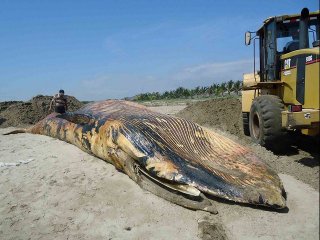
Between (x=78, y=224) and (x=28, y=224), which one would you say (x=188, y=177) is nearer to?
(x=78, y=224)

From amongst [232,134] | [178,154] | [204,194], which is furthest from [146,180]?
[232,134]

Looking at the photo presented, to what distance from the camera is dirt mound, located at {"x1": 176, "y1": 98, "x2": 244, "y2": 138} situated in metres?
11.8

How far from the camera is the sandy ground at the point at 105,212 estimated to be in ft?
13.2

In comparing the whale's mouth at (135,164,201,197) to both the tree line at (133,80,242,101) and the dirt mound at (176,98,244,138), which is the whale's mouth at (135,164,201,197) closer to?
the dirt mound at (176,98,244,138)

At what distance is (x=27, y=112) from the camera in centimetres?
1791

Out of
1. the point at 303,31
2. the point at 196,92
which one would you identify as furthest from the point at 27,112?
the point at 196,92

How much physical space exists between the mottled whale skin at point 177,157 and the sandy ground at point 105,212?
175mm

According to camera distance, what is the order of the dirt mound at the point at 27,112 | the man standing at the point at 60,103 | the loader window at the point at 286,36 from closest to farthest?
the loader window at the point at 286,36 < the man standing at the point at 60,103 < the dirt mound at the point at 27,112

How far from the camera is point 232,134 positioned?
10.5 metres

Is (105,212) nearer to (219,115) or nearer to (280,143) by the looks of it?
(280,143)

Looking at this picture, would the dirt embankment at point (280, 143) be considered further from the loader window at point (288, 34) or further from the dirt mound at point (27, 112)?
the dirt mound at point (27, 112)

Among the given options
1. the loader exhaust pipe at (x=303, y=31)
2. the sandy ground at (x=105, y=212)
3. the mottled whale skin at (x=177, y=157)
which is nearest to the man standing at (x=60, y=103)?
the mottled whale skin at (x=177, y=157)

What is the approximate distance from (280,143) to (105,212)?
363 cm

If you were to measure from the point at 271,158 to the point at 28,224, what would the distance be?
4203 millimetres
